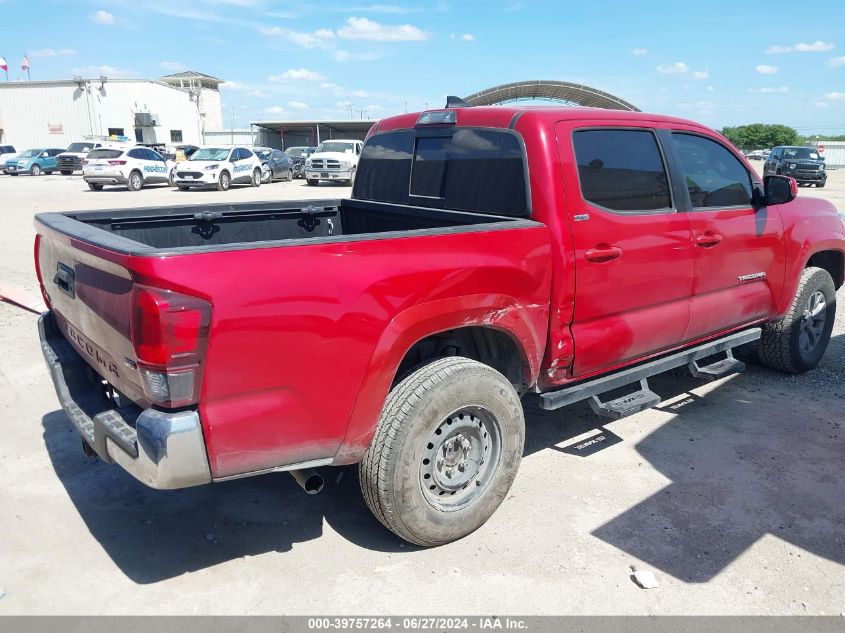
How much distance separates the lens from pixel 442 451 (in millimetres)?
3191

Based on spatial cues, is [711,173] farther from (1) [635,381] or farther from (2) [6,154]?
(2) [6,154]

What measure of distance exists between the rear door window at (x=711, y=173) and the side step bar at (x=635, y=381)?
96cm

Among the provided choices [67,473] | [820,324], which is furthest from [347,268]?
[820,324]

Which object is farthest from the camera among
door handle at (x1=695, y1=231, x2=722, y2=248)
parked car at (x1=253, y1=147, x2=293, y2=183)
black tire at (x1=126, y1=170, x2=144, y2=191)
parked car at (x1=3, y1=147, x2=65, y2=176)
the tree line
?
the tree line

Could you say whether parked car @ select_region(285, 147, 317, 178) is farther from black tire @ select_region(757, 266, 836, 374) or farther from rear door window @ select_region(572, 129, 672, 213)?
rear door window @ select_region(572, 129, 672, 213)

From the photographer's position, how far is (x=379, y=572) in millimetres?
3057

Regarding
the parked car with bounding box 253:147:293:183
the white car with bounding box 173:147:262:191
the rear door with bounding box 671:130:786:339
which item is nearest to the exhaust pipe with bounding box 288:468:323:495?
the rear door with bounding box 671:130:786:339

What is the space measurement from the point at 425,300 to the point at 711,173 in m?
2.60

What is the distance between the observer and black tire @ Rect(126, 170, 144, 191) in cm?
2388

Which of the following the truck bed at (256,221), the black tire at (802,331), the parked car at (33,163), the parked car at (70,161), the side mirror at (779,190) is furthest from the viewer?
the parked car at (33,163)

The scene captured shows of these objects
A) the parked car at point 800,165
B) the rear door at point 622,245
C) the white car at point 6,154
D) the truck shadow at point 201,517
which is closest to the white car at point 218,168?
the white car at point 6,154

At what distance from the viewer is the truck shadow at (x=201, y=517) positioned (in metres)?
3.18

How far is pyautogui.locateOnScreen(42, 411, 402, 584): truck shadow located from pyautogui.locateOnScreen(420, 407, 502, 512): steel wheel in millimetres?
380

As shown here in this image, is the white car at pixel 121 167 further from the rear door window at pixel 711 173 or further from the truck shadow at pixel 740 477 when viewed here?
the rear door window at pixel 711 173
